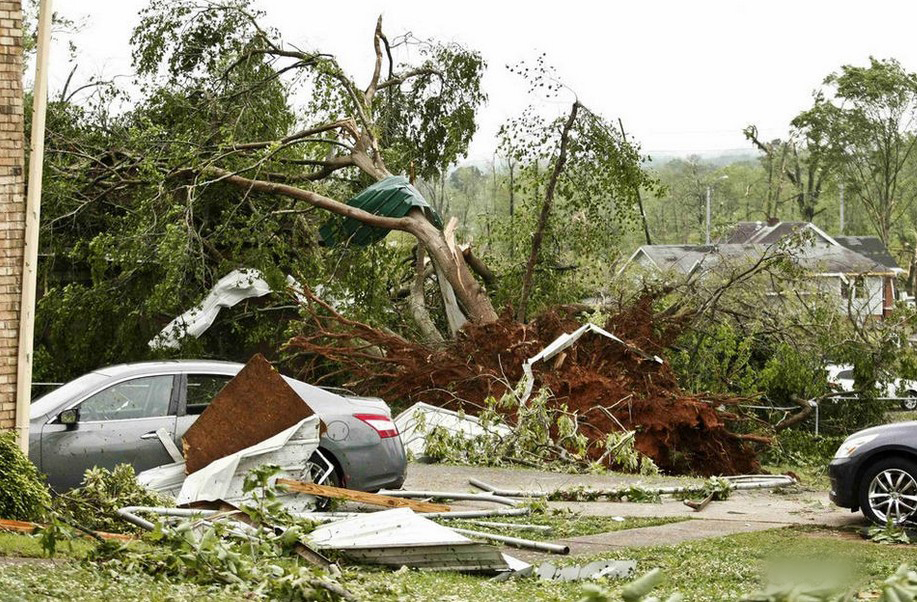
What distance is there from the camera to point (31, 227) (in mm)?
9703

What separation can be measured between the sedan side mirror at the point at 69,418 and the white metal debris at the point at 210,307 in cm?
867

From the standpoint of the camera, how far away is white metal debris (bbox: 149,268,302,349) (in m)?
19.4

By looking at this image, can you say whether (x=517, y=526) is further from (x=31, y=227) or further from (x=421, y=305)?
(x=421, y=305)

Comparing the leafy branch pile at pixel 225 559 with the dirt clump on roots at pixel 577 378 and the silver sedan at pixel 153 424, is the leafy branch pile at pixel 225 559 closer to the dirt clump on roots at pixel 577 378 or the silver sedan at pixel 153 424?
the silver sedan at pixel 153 424

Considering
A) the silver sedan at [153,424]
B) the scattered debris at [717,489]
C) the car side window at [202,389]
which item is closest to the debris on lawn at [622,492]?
the scattered debris at [717,489]

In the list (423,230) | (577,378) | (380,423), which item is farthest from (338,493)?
(423,230)

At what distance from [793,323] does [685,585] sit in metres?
13.7

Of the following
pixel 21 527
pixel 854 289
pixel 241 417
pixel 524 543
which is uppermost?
pixel 854 289

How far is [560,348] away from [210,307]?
6.21 meters

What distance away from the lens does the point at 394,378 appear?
1761 cm

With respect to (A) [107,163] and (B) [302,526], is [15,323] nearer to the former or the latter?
(B) [302,526]

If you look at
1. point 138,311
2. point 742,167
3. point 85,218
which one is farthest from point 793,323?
point 742,167

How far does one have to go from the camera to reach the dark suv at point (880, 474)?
1038cm

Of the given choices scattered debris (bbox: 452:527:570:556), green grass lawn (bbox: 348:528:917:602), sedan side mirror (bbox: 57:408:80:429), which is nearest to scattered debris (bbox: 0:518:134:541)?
green grass lawn (bbox: 348:528:917:602)
